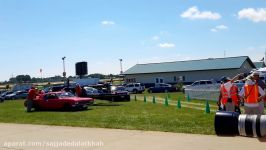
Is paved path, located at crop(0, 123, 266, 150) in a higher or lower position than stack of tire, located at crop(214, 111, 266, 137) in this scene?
lower

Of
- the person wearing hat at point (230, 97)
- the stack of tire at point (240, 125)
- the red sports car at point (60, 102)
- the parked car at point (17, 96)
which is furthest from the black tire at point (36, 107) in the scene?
the parked car at point (17, 96)

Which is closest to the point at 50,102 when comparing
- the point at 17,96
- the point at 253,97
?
the point at 253,97

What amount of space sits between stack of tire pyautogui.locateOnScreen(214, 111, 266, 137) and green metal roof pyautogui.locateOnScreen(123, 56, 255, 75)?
183ft

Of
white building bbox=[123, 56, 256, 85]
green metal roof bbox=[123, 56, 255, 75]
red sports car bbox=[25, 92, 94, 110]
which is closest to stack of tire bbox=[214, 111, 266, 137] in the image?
red sports car bbox=[25, 92, 94, 110]

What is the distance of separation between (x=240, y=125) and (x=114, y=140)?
3.27 m

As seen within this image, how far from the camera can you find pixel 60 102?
2658 centimetres

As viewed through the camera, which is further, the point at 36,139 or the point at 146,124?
the point at 146,124

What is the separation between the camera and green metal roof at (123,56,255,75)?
6756 centimetres

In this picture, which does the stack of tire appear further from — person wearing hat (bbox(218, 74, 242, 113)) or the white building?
the white building

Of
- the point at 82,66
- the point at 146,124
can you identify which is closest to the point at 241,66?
the point at 82,66

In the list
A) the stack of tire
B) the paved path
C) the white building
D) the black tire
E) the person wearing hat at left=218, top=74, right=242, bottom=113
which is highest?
the white building

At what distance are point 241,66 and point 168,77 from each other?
14555mm

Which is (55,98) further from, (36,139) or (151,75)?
(151,75)

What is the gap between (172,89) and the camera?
57.6 m
